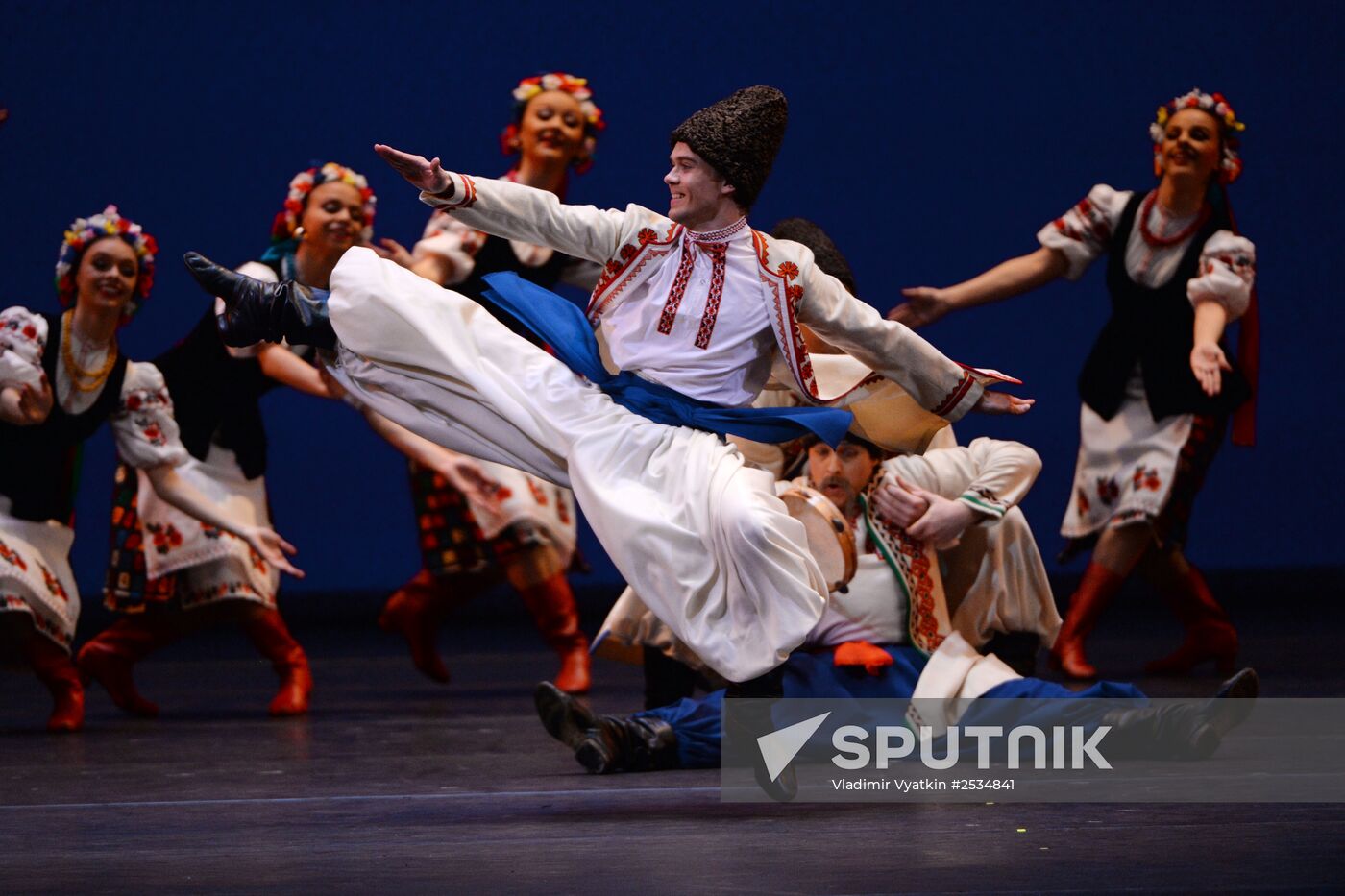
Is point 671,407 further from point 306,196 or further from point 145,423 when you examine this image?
point 306,196

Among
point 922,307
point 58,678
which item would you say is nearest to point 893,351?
point 922,307

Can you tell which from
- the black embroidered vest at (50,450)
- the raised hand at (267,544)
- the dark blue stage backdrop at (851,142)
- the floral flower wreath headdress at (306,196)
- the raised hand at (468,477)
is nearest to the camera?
the raised hand at (267,544)

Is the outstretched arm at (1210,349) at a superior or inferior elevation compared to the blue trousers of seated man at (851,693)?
superior

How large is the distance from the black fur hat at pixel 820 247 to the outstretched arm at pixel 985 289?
0.29 m

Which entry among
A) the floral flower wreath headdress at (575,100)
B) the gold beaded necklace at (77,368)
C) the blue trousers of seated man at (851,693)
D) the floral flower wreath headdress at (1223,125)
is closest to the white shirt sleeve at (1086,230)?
the floral flower wreath headdress at (1223,125)

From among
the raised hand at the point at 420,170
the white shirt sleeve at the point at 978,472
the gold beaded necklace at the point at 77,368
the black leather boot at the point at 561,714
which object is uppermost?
the raised hand at the point at 420,170

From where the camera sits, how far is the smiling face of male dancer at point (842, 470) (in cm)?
390

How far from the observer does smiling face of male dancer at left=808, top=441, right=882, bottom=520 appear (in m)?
3.90

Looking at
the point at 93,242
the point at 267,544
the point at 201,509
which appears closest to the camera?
the point at 267,544

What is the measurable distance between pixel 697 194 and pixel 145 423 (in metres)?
2.06

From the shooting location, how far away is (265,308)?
355 cm

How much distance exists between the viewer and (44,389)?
15.5 feet

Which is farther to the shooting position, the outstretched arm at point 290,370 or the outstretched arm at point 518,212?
the outstretched arm at point 290,370

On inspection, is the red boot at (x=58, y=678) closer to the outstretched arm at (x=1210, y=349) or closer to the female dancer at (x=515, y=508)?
the female dancer at (x=515, y=508)
